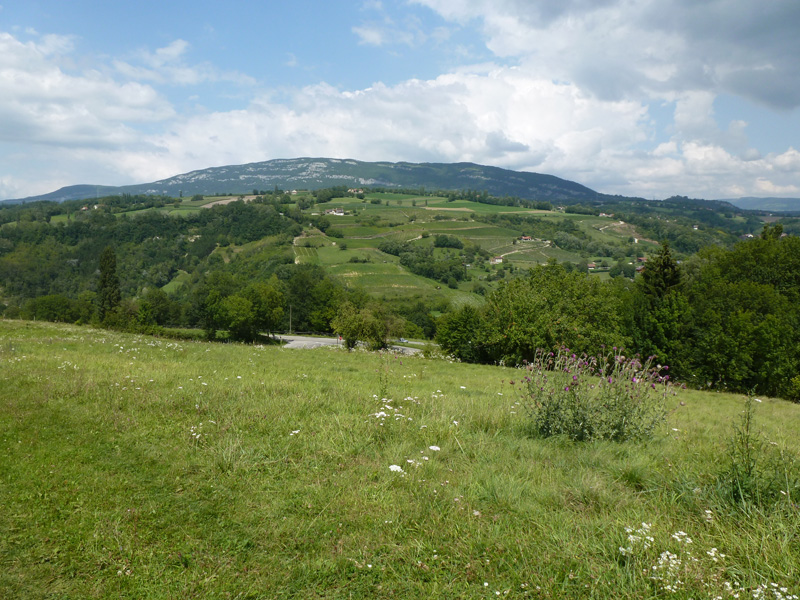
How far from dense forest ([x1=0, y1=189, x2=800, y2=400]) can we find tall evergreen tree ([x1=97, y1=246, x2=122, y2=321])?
192 mm

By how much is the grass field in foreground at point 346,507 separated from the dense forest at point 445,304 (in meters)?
19.4

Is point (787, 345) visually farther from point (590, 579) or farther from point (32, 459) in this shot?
point (32, 459)

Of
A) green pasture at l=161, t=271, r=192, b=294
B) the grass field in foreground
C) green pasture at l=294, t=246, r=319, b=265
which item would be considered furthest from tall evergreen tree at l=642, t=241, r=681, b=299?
green pasture at l=161, t=271, r=192, b=294

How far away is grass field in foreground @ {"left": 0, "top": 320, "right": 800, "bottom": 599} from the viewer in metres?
3.86

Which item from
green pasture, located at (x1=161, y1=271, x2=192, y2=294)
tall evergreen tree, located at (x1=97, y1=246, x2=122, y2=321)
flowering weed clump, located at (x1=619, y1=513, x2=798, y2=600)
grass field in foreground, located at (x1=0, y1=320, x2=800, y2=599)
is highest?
flowering weed clump, located at (x1=619, y1=513, x2=798, y2=600)

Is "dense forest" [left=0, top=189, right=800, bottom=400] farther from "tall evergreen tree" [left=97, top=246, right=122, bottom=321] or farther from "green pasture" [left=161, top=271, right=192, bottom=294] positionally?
"green pasture" [left=161, top=271, right=192, bottom=294]

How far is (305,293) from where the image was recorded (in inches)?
3826

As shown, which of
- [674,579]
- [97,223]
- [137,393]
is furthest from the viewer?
[97,223]

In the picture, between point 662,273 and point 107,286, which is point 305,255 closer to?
point 107,286

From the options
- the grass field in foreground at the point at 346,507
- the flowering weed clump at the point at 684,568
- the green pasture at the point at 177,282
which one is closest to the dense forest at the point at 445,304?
the green pasture at the point at 177,282

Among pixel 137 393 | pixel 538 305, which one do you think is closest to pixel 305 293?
pixel 538 305

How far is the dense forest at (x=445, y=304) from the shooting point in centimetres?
3675

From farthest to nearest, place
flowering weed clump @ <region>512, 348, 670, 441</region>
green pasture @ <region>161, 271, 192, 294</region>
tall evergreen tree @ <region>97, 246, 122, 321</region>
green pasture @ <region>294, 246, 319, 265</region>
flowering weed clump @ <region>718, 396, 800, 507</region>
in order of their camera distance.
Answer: green pasture @ <region>294, 246, 319, 265</region>
green pasture @ <region>161, 271, 192, 294</region>
tall evergreen tree @ <region>97, 246, 122, 321</region>
flowering weed clump @ <region>512, 348, 670, 441</region>
flowering weed clump @ <region>718, 396, 800, 507</region>

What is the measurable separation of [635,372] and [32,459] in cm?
926
